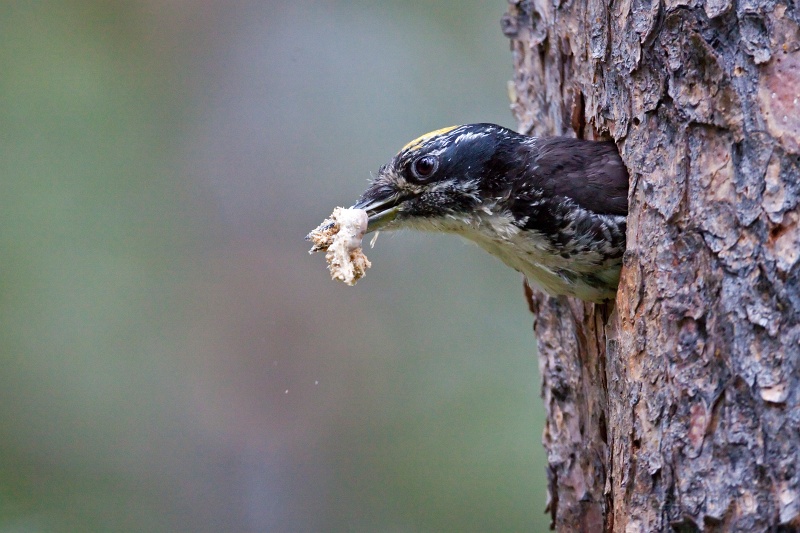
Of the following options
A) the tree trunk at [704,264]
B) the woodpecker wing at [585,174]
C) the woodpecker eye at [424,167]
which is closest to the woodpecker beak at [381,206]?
the woodpecker eye at [424,167]

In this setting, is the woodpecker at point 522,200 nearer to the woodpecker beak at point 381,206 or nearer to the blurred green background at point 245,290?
the woodpecker beak at point 381,206

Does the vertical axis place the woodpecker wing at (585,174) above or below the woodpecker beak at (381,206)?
below

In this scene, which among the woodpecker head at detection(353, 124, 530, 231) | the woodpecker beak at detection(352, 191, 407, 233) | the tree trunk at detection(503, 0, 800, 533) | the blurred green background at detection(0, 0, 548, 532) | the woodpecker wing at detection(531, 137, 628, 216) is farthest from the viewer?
the blurred green background at detection(0, 0, 548, 532)

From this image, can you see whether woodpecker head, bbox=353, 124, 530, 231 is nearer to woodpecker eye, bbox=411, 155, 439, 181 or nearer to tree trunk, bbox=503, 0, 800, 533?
woodpecker eye, bbox=411, 155, 439, 181

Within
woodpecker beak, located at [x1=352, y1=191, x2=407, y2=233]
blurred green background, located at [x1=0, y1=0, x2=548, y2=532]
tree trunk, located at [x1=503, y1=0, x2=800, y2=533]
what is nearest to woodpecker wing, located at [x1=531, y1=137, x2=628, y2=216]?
tree trunk, located at [x1=503, y1=0, x2=800, y2=533]

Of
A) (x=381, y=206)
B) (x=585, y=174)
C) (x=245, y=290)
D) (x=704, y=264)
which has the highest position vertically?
(x=245, y=290)

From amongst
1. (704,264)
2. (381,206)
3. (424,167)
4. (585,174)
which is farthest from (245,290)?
(704,264)

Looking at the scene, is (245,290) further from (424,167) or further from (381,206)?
(424,167)
